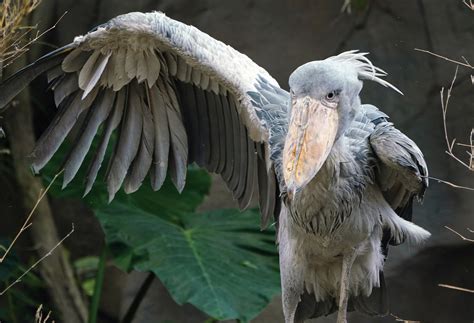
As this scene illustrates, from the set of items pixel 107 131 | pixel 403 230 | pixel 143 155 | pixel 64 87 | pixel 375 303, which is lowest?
pixel 375 303

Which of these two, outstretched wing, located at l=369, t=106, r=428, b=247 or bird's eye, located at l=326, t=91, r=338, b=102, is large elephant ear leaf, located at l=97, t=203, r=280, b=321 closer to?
outstretched wing, located at l=369, t=106, r=428, b=247

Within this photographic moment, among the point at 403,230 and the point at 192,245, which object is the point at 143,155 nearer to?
the point at 192,245

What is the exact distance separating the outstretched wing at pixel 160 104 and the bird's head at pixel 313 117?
536 millimetres

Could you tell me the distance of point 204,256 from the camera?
169 inches

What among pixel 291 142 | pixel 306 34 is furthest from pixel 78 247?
pixel 291 142

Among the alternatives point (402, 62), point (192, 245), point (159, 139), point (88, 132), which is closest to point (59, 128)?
point (88, 132)

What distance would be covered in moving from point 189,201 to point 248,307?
0.66 meters

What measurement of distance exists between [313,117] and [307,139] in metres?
0.06

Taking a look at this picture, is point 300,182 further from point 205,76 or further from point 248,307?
point 248,307

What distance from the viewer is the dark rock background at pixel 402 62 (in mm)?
4734

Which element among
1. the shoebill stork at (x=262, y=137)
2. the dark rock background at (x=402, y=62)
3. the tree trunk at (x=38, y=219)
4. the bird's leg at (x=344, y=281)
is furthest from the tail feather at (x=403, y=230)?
the tree trunk at (x=38, y=219)

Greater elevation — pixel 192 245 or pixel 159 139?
pixel 159 139

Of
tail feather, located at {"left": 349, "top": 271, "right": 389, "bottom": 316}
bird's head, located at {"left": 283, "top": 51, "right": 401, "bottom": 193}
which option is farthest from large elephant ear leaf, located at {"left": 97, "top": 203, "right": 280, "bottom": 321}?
bird's head, located at {"left": 283, "top": 51, "right": 401, "bottom": 193}

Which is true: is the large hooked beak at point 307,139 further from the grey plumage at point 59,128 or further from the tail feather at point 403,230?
the grey plumage at point 59,128
